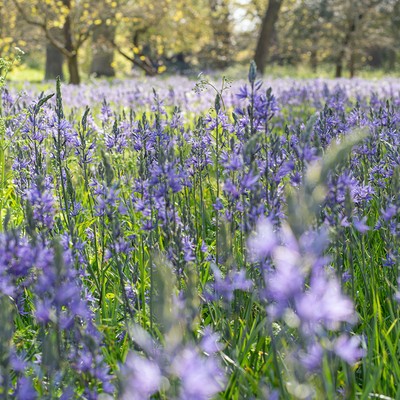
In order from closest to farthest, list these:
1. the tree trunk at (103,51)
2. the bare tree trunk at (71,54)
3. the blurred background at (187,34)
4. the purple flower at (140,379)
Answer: the purple flower at (140,379) < the bare tree trunk at (71,54) < the blurred background at (187,34) < the tree trunk at (103,51)

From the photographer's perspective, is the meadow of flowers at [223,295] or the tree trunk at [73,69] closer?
the meadow of flowers at [223,295]

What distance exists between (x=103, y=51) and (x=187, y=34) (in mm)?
3494

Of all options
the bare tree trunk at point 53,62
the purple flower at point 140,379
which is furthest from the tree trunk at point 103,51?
the purple flower at point 140,379

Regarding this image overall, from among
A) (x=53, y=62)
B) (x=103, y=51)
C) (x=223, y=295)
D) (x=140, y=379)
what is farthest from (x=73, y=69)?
(x=140, y=379)

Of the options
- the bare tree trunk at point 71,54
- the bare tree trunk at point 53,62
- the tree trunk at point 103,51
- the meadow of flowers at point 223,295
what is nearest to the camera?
the meadow of flowers at point 223,295

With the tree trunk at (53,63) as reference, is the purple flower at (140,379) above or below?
above

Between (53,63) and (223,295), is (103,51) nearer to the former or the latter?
(53,63)

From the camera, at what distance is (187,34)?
80.0 ft

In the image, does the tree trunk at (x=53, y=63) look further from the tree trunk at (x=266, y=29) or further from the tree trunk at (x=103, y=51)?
the tree trunk at (x=266, y=29)

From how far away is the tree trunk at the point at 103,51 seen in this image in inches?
865

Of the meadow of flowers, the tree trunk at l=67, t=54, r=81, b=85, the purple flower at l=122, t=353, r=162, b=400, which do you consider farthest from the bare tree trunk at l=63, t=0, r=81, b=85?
the purple flower at l=122, t=353, r=162, b=400

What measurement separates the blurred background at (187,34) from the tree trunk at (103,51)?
4 cm

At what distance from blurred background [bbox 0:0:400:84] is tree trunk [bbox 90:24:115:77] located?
1.7 inches

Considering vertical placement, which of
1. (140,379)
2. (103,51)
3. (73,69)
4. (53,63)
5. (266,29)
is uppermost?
(266,29)
